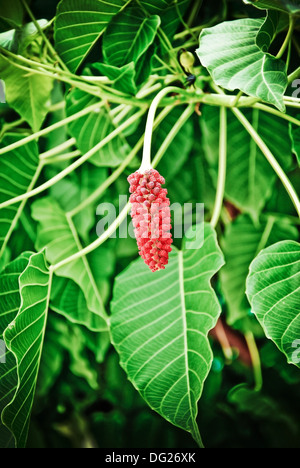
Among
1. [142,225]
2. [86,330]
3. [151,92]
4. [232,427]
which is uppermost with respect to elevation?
[151,92]

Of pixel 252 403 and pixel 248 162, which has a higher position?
pixel 248 162

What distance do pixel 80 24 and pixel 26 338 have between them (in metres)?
0.30

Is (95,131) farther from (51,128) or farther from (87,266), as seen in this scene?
(87,266)

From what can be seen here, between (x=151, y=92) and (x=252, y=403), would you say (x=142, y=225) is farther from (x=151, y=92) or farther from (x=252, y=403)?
(x=252, y=403)


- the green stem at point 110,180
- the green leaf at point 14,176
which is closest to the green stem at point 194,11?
the green stem at point 110,180

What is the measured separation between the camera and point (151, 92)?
500mm

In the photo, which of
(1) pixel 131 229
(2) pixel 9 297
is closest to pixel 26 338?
(2) pixel 9 297

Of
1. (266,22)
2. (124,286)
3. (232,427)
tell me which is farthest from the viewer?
(232,427)

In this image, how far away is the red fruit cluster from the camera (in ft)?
1.13

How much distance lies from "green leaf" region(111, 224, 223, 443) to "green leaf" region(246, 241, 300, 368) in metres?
0.04

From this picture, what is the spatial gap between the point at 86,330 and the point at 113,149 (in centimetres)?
22

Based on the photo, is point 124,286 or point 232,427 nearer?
point 124,286

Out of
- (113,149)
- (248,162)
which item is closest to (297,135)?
(248,162)

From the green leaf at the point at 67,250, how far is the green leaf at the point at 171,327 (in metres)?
0.06
